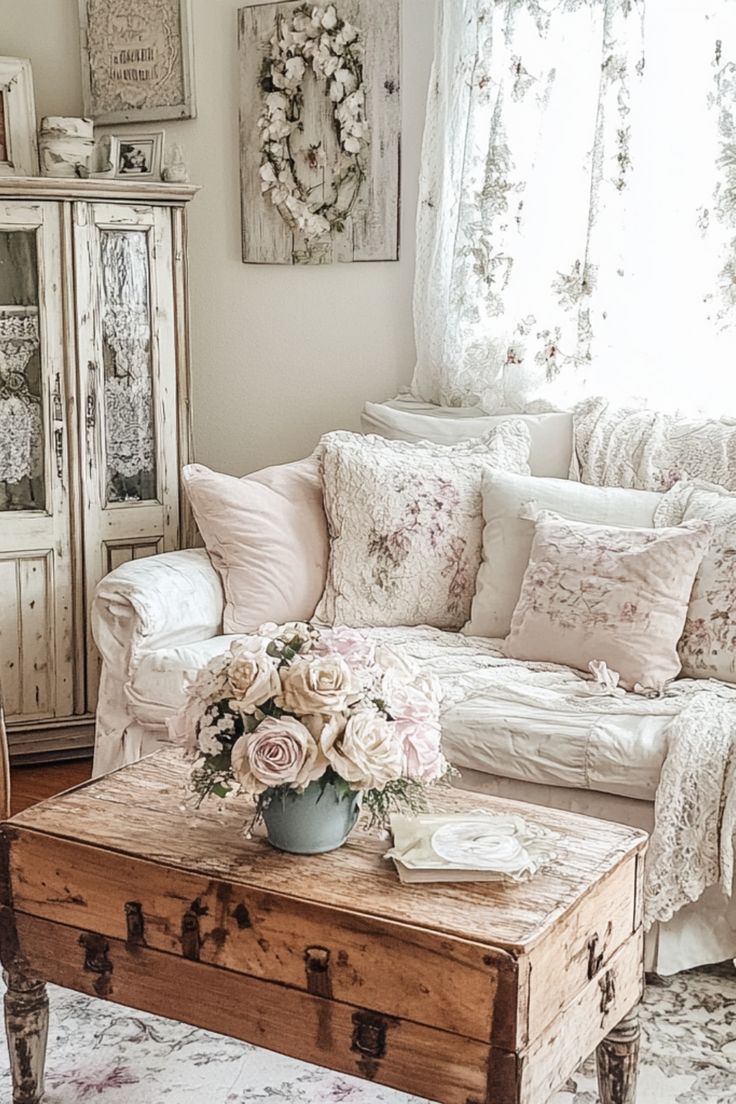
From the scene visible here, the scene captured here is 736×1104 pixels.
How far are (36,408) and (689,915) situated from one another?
210 cm

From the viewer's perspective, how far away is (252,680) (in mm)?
1708

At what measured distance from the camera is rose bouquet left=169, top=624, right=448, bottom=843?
5.52 ft

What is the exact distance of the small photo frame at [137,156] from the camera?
3.71 m

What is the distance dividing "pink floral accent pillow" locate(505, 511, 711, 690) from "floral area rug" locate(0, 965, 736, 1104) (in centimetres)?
66

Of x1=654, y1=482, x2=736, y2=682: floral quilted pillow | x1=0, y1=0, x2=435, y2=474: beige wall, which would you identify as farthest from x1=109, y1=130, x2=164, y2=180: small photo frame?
x1=654, y1=482, x2=736, y2=682: floral quilted pillow

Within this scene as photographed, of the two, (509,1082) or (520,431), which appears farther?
(520,431)

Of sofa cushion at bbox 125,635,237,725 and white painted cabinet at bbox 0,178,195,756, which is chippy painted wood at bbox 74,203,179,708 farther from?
sofa cushion at bbox 125,635,237,725

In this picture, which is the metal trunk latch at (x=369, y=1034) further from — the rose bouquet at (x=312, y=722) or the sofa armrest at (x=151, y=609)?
the sofa armrest at (x=151, y=609)

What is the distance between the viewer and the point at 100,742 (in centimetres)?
304

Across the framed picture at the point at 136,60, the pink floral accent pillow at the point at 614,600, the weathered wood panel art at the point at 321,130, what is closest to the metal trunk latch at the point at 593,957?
the pink floral accent pillow at the point at 614,600

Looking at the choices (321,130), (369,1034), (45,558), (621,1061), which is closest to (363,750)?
(369,1034)

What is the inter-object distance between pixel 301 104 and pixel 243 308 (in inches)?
24.1

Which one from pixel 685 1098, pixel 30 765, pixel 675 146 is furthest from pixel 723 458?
pixel 30 765

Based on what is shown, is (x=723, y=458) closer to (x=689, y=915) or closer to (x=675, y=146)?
(x=675, y=146)
